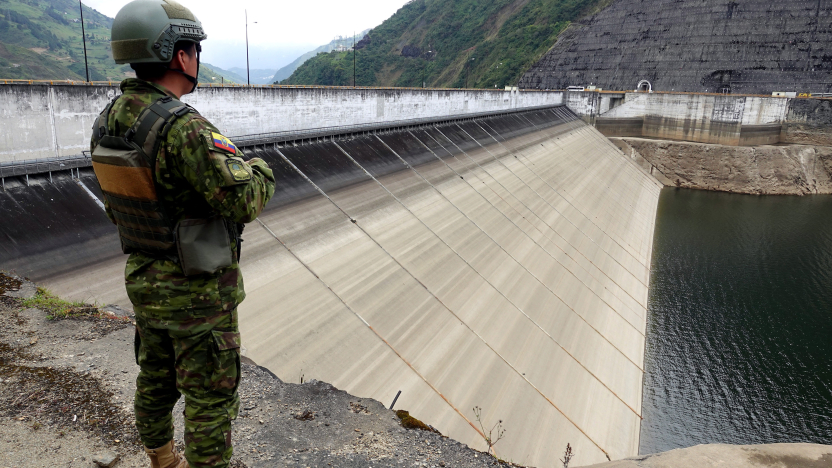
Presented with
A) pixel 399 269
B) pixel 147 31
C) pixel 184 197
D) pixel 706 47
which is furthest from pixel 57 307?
pixel 706 47

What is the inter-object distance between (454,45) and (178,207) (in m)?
97.5

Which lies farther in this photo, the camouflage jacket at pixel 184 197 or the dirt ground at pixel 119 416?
the dirt ground at pixel 119 416

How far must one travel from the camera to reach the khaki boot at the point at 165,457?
9.09 feet

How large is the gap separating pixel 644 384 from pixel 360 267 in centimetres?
793

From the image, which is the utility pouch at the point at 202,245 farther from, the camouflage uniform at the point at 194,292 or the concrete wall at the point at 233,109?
the concrete wall at the point at 233,109

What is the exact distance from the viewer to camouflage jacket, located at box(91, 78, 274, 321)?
Result: 226 centimetres

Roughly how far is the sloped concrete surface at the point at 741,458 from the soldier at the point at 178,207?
3.00 meters

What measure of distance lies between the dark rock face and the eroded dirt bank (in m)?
9.45

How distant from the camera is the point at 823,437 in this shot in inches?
462

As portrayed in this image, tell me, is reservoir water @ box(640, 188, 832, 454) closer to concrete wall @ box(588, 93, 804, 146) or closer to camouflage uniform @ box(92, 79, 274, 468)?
camouflage uniform @ box(92, 79, 274, 468)

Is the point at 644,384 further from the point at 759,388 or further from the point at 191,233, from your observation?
the point at 191,233

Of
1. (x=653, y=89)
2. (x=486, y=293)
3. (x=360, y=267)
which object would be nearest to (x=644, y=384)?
(x=486, y=293)

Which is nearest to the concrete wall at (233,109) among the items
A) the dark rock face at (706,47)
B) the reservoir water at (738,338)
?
the reservoir water at (738,338)

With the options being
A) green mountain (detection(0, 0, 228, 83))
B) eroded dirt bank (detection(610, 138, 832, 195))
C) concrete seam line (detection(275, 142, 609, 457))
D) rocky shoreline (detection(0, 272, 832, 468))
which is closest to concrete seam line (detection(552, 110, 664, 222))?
eroded dirt bank (detection(610, 138, 832, 195))
